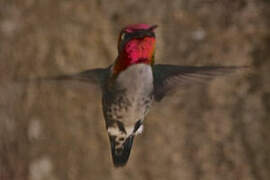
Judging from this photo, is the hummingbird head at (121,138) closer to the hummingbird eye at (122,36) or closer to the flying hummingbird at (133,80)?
the flying hummingbird at (133,80)

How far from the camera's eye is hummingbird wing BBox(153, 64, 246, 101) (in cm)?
90

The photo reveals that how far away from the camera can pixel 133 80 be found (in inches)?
34.7

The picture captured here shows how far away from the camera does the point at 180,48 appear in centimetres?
266

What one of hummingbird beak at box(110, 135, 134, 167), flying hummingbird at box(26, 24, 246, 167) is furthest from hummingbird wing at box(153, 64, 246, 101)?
hummingbird beak at box(110, 135, 134, 167)

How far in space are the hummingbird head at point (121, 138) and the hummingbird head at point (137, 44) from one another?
21 cm

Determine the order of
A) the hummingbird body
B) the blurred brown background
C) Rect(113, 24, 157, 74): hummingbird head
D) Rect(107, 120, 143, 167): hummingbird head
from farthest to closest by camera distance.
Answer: the blurred brown background, Rect(107, 120, 143, 167): hummingbird head, the hummingbird body, Rect(113, 24, 157, 74): hummingbird head

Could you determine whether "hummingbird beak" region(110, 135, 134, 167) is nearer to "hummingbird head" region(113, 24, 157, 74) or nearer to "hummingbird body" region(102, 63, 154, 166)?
"hummingbird body" region(102, 63, 154, 166)

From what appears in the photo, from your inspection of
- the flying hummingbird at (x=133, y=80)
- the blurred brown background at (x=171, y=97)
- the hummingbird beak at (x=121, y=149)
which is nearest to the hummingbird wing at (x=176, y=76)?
the flying hummingbird at (x=133, y=80)

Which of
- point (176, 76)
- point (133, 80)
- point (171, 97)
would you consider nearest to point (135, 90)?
point (133, 80)

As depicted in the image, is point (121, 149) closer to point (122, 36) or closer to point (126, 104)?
point (126, 104)

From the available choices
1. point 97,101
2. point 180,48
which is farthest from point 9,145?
point 180,48

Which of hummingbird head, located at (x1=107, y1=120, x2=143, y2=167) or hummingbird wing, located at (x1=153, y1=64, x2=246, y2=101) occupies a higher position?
hummingbird wing, located at (x1=153, y1=64, x2=246, y2=101)

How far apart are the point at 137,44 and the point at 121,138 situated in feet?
0.99

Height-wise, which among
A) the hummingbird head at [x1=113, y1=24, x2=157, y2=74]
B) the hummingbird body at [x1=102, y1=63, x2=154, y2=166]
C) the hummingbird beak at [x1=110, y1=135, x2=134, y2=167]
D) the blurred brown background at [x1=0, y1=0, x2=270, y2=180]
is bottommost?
the blurred brown background at [x1=0, y1=0, x2=270, y2=180]
